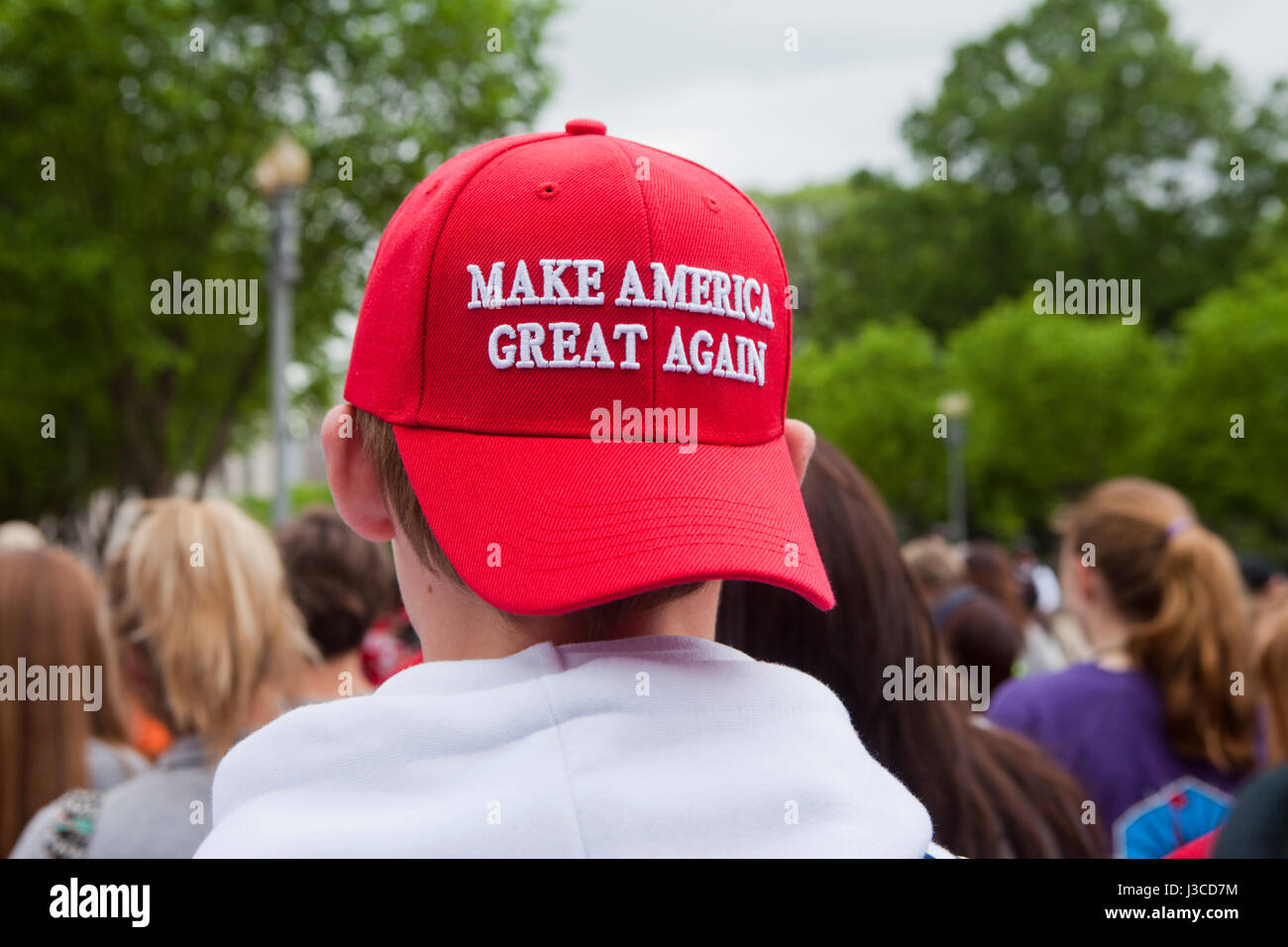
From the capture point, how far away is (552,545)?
126 centimetres

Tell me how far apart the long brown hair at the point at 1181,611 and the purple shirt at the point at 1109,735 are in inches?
1.7

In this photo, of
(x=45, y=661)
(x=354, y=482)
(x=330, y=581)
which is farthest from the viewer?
(x=330, y=581)

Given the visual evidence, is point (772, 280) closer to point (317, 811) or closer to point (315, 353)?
point (317, 811)

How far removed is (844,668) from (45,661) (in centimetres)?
214

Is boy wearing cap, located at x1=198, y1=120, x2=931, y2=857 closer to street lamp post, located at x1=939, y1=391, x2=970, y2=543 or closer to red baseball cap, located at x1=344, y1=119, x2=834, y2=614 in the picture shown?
red baseball cap, located at x1=344, y1=119, x2=834, y2=614

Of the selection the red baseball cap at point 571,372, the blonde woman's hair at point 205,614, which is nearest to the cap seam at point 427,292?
the red baseball cap at point 571,372

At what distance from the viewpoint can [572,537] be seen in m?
1.27

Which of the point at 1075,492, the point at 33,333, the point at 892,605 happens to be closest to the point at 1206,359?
the point at 1075,492

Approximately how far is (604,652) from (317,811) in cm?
30

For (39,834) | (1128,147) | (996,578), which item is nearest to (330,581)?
(39,834)

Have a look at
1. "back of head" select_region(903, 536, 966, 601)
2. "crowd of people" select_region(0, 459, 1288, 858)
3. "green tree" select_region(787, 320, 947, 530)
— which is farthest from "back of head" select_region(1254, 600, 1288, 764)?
"green tree" select_region(787, 320, 947, 530)

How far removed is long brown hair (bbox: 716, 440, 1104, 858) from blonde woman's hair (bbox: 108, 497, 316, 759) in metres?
1.14

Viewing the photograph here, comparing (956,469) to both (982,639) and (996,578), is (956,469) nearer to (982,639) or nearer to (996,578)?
(996,578)

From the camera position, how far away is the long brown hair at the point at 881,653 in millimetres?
2305
